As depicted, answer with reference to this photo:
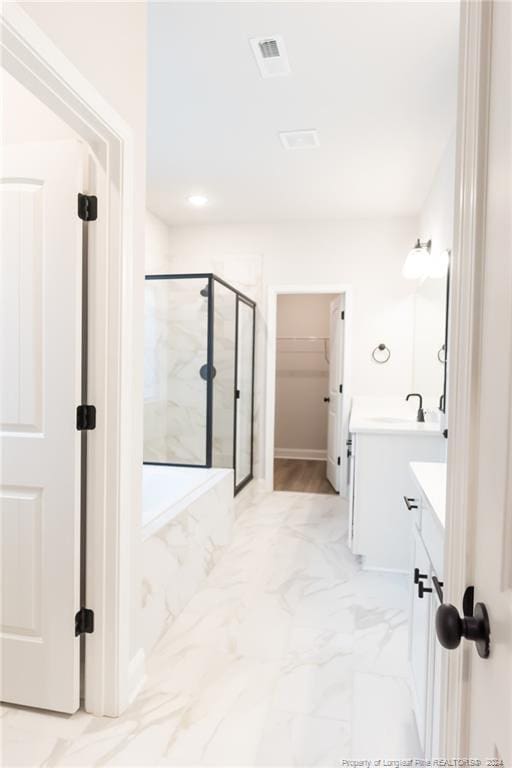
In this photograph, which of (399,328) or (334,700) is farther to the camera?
(399,328)

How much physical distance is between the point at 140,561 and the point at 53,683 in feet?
1.61

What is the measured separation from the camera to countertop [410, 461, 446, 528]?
4.02ft

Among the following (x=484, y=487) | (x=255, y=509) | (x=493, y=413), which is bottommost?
(x=255, y=509)

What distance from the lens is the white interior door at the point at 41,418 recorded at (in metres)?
1.58

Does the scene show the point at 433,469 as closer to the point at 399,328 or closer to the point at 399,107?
the point at 399,107

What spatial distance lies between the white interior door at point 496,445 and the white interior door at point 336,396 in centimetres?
397

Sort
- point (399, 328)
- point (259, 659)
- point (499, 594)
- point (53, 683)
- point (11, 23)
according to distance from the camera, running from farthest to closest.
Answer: point (399, 328)
point (259, 659)
point (53, 683)
point (11, 23)
point (499, 594)

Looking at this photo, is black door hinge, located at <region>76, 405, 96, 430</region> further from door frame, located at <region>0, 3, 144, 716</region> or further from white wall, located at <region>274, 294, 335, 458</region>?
white wall, located at <region>274, 294, 335, 458</region>

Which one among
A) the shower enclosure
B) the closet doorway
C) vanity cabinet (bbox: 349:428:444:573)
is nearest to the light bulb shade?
vanity cabinet (bbox: 349:428:444:573)

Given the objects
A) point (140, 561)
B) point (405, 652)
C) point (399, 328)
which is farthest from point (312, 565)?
point (399, 328)

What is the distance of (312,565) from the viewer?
2.98m

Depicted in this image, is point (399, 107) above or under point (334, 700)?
above

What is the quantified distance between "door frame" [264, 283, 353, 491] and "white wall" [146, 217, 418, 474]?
0.16 feet

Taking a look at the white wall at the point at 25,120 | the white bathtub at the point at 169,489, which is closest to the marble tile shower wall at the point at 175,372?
the white bathtub at the point at 169,489
